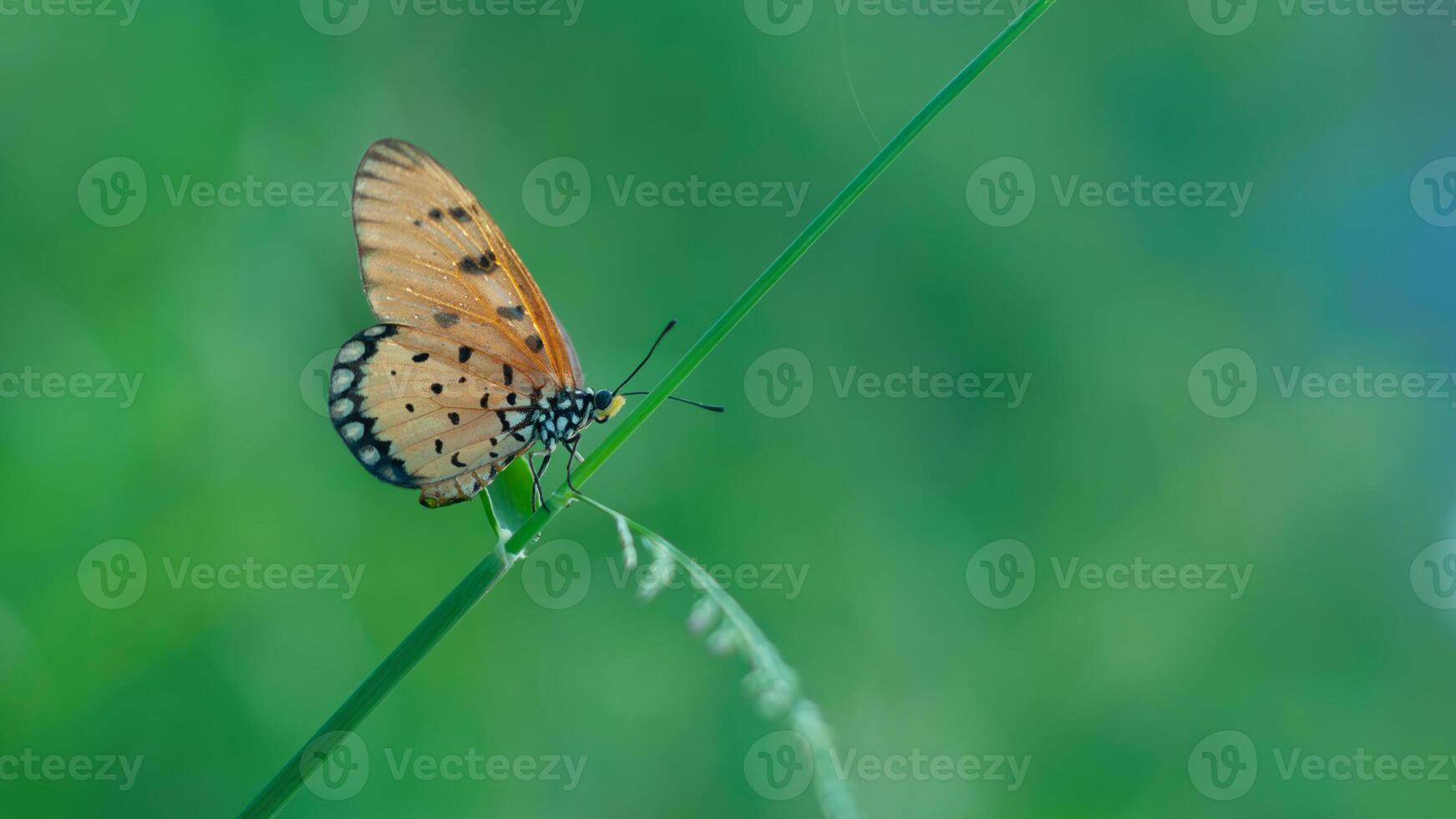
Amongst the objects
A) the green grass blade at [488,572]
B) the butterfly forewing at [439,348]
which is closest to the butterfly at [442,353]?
the butterfly forewing at [439,348]

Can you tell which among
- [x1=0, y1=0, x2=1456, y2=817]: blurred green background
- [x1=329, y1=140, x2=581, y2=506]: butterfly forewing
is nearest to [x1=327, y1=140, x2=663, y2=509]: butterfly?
[x1=329, y1=140, x2=581, y2=506]: butterfly forewing

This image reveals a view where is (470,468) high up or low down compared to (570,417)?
down

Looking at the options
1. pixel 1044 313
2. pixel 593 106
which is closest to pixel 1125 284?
pixel 1044 313

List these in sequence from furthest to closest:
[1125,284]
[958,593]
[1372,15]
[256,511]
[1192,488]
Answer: [1372,15] < [1125,284] < [1192,488] < [958,593] < [256,511]

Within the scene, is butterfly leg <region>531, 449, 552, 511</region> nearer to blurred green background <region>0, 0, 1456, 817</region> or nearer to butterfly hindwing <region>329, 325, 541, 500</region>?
butterfly hindwing <region>329, 325, 541, 500</region>

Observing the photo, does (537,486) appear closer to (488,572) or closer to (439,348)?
(439,348)

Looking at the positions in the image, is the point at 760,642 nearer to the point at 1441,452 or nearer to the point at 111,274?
the point at 111,274

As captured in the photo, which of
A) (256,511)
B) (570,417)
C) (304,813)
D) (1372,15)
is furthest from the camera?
(1372,15)

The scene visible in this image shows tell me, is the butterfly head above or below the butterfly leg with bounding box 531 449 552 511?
above
